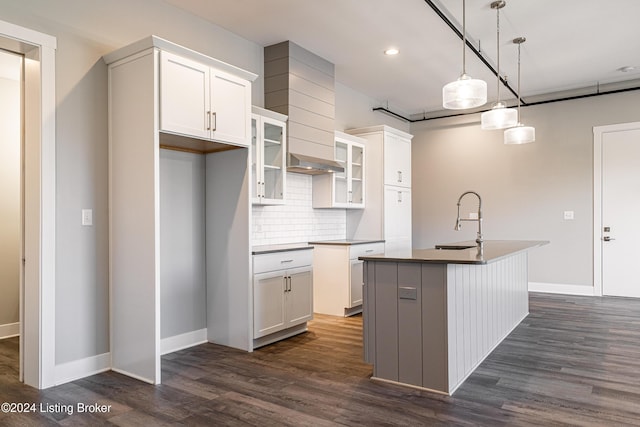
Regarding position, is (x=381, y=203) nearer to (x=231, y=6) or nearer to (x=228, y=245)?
(x=228, y=245)

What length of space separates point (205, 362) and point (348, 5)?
3313mm

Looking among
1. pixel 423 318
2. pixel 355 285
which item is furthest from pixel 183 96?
pixel 355 285

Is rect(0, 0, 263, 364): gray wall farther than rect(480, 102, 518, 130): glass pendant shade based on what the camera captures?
No

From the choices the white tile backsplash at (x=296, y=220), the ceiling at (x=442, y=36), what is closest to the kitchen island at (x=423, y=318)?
the white tile backsplash at (x=296, y=220)

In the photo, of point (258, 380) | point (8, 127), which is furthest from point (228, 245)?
point (8, 127)

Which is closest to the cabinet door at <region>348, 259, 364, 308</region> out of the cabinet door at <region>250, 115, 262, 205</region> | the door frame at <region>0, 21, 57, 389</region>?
the cabinet door at <region>250, 115, 262, 205</region>

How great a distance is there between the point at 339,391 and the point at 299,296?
154cm

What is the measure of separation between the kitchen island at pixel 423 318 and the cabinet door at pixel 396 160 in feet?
9.64

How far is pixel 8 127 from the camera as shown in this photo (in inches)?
177

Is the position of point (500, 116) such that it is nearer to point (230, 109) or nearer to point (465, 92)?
point (465, 92)

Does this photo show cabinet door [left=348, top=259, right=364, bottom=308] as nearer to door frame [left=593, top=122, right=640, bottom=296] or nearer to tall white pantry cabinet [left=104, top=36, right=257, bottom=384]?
tall white pantry cabinet [left=104, top=36, right=257, bottom=384]

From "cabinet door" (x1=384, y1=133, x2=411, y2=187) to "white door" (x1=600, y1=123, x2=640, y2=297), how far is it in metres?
2.81

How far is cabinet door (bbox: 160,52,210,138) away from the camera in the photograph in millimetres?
3100

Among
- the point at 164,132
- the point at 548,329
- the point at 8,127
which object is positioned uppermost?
the point at 8,127
